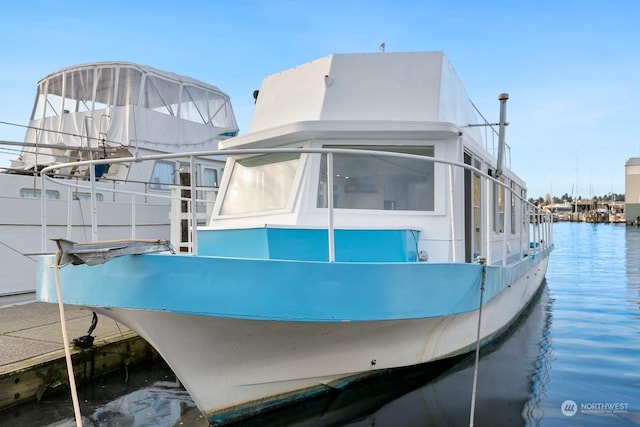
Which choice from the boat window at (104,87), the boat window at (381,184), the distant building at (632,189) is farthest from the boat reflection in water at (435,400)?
the distant building at (632,189)

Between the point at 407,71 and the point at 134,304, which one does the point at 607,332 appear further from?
the point at 134,304

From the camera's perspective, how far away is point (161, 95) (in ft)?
46.0

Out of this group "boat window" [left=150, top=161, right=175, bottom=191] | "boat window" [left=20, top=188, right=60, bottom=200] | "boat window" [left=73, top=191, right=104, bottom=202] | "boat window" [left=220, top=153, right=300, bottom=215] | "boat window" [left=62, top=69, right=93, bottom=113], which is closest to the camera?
"boat window" [left=220, top=153, right=300, bottom=215]

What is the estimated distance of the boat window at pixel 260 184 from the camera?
5410mm

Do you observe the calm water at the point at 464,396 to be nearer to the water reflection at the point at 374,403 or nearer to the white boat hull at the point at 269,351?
the water reflection at the point at 374,403

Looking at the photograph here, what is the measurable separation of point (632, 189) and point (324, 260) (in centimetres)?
8234

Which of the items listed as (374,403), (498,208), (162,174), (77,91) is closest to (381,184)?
(374,403)

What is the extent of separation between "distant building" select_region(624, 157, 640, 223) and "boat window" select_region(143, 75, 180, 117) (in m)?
74.7

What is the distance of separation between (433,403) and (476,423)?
50cm

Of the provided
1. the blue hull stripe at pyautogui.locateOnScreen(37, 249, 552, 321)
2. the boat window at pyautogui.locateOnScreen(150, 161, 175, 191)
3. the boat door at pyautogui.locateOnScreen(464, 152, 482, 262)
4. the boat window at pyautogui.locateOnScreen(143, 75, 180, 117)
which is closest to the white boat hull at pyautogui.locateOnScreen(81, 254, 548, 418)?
the blue hull stripe at pyautogui.locateOnScreen(37, 249, 552, 321)

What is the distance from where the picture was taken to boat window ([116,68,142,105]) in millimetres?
13281

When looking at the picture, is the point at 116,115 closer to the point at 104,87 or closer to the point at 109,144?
the point at 109,144

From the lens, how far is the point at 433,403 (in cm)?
493

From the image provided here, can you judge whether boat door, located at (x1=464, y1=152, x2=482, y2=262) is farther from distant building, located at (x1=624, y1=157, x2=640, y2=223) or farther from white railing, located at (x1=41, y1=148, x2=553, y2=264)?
distant building, located at (x1=624, y1=157, x2=640, y2=223)
